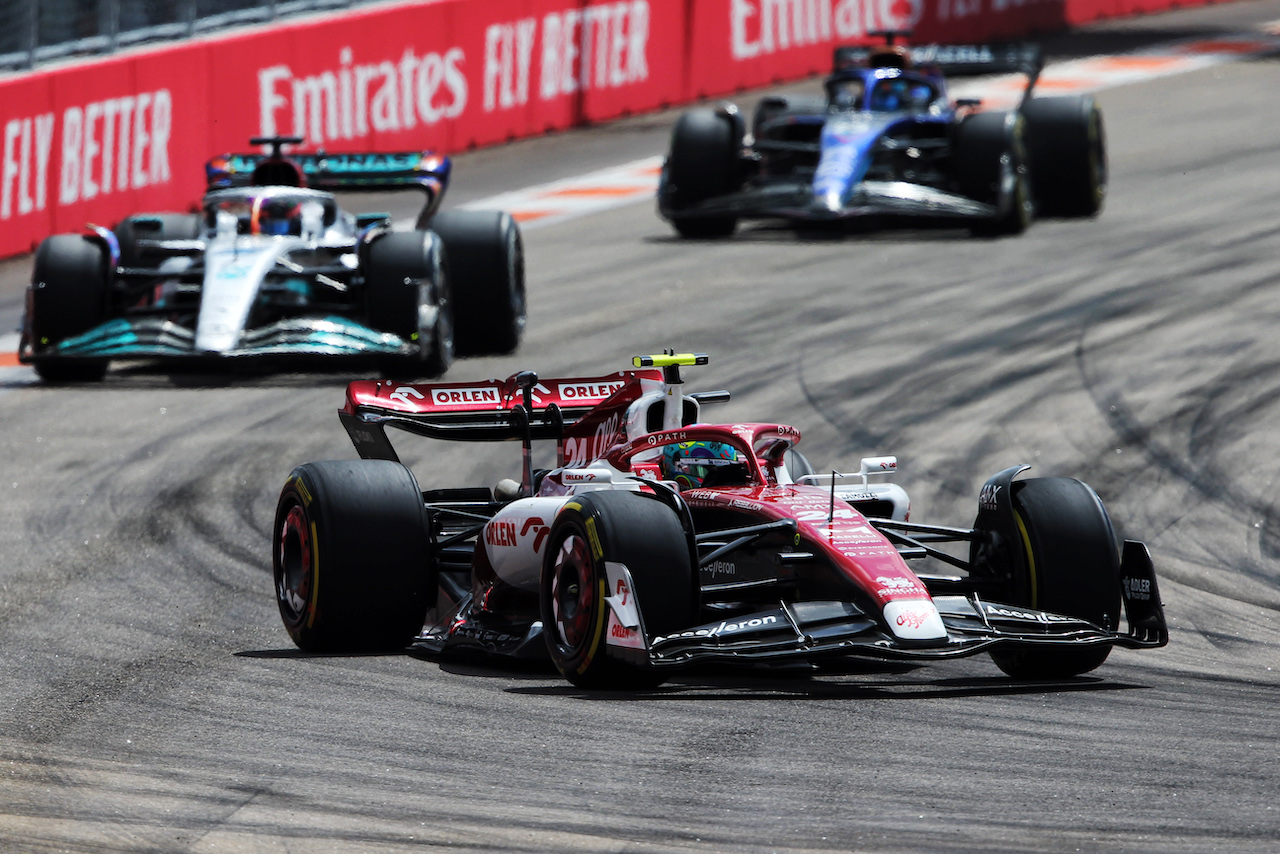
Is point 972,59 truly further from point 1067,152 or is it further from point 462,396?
point 462,396

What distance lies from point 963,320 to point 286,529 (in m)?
9.47

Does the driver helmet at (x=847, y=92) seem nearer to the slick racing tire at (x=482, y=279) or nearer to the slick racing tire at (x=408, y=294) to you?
the slick racing tire at (x=482, y=279)

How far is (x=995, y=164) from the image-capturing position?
21484mm

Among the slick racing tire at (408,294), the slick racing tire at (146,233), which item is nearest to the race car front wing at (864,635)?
the slick racing tire at (408,294)

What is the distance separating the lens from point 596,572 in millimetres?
8320

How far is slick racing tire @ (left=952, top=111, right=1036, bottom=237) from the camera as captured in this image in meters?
21.4

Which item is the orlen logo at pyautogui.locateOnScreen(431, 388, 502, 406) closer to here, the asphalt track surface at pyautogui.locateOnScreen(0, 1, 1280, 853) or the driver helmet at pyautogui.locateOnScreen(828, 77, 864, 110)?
the asphalt track surface at pyautogui.locateOnScreen(0, 1, 1280, 853)

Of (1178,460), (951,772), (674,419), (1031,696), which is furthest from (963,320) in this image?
(951,772)

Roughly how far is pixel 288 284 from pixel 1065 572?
9.21 metres

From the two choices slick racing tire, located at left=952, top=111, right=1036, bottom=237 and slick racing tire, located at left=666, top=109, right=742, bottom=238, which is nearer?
slick racing tire, located at left=952, top=111, right=1036, bottom=237

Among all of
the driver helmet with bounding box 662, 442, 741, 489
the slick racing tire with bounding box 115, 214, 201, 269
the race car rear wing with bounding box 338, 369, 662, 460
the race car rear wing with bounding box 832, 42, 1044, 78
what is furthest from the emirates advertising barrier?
the driver helmet with bounding box 662, 442, 741, 489

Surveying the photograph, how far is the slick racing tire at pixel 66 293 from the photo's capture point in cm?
1644

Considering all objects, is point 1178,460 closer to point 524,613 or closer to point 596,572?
point 524,613

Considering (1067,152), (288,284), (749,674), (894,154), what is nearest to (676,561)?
(749,674)
